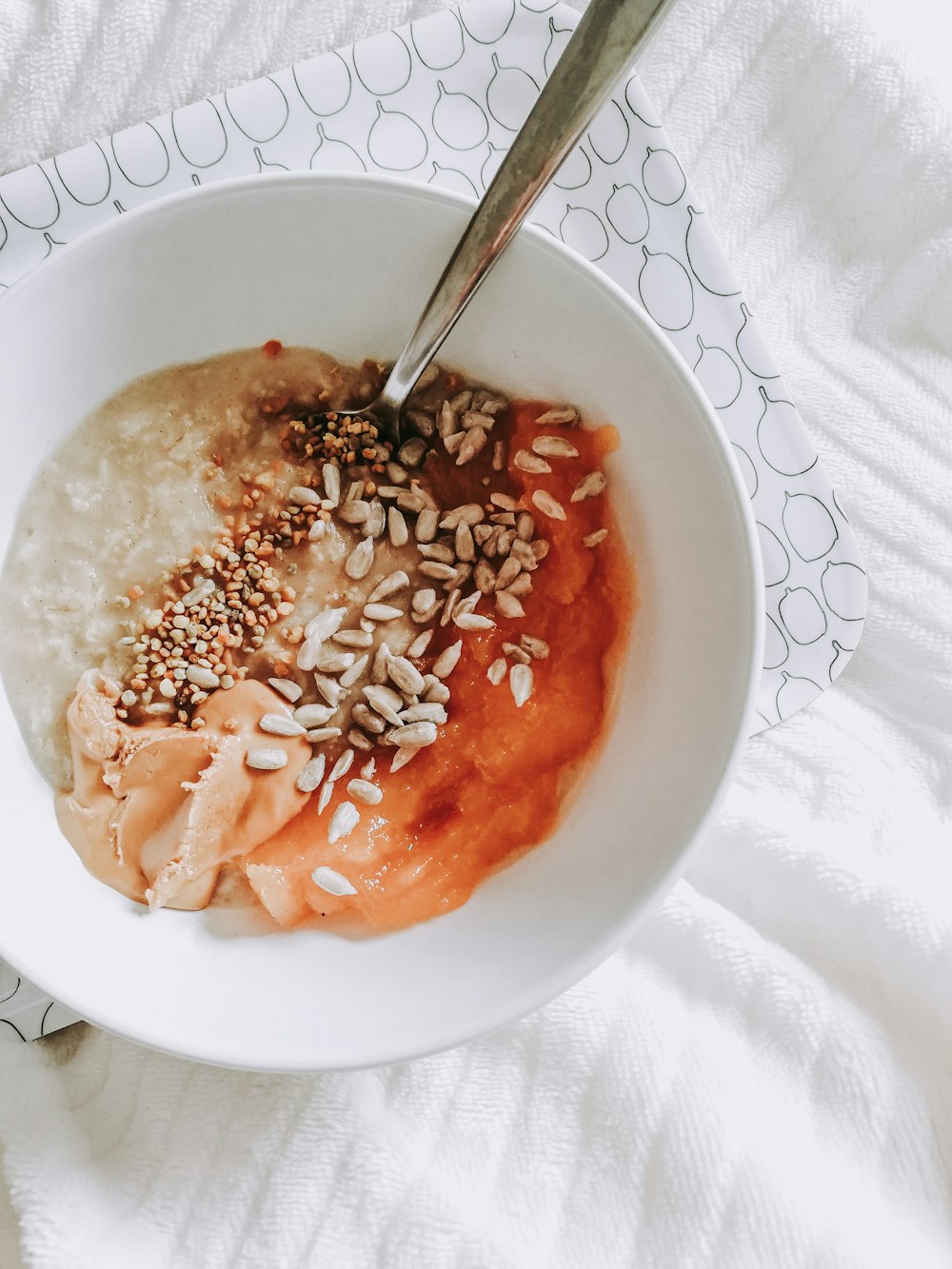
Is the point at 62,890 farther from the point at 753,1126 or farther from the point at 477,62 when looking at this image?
the point at 477,62

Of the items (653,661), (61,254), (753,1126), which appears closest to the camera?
(61,254)

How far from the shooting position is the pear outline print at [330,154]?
1075 millimetres

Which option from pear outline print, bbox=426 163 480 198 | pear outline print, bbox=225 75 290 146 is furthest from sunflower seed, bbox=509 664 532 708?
pear outline print, bbox=225 75 290 146

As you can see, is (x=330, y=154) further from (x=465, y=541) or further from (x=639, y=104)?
(x=465, y=541)

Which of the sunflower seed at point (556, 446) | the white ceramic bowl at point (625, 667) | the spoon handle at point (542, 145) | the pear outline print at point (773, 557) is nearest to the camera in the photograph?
the spoon handle at point (542, 145)

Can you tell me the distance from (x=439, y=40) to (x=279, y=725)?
2.53ft

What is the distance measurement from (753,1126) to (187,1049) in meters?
0.69

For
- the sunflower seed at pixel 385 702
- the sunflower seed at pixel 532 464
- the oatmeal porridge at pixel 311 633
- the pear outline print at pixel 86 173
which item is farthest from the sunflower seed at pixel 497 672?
the pear outline print at pixel 86 173

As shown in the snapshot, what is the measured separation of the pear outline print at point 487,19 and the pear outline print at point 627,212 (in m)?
0.21

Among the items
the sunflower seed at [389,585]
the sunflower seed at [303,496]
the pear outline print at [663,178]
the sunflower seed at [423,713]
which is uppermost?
the pear outline print at [663,178]

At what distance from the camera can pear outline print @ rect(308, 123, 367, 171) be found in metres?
1.08

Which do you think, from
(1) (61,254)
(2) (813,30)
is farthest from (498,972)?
(2) (813,30)

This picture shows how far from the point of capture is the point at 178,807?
1021 mm

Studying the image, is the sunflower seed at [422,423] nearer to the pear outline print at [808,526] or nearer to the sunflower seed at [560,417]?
the sunflower seed at [560,417]
